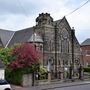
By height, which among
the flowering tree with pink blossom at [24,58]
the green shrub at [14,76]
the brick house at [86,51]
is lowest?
the green shrub at [14,76]

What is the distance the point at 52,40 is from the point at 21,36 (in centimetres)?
708

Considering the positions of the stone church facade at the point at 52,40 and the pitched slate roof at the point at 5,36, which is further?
the pitched slate roof at the point at 5,36

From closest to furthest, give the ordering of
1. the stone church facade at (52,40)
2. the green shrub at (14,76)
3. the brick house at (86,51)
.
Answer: the green shrub at (14,76)
the stone church facade at (52,40)
the brick house at (86,51)

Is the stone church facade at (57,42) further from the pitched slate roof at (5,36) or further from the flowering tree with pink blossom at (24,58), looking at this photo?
the flowering tree with pink blossom at (24,58)

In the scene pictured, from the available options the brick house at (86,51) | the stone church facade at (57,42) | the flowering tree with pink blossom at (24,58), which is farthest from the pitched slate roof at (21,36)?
the brick house at (86,51)

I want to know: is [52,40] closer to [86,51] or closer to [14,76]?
[14,76]

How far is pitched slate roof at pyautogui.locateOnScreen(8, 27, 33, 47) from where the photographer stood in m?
57.5

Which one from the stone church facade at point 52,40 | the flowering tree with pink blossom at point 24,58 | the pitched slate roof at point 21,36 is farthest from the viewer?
the pitched slate roof at point 21,36

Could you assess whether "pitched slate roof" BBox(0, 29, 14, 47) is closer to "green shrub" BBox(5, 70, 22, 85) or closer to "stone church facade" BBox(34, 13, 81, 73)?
"stone church facade" BBox(34, 13, 81, 73)

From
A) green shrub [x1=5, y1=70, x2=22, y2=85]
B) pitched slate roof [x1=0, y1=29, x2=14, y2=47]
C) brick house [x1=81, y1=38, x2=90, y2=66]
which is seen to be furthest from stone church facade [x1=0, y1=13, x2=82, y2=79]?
brick house [x1=81, y1=38, x2=90, y2=66]

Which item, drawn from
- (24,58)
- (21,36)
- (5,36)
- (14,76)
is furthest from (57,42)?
(24,58)

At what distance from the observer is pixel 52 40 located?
193 feet

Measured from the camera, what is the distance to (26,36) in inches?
2282

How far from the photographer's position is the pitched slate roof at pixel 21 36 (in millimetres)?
57531
